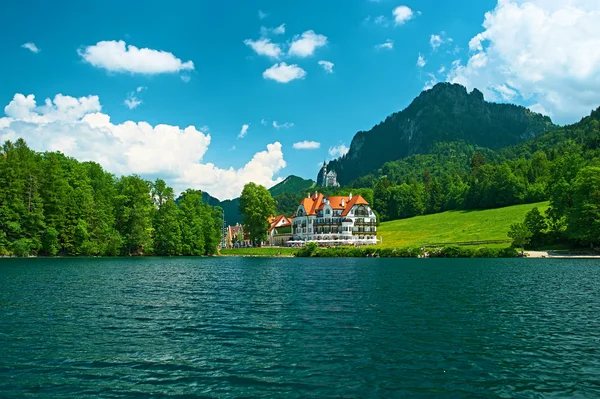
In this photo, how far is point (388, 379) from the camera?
13656 mm

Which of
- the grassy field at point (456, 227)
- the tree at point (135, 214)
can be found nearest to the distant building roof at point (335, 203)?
the grassy field at point (456, 227)

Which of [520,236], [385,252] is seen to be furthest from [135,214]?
[520,236]

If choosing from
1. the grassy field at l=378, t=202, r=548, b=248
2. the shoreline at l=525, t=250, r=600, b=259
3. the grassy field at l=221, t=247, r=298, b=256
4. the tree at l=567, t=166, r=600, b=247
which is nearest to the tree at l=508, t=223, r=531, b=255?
the shoreline at l=525, t=250, r=600, b=259

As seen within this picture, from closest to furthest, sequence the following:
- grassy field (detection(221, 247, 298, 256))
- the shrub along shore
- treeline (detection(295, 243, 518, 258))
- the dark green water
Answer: the dark green water < treeline (detection(295, 243, 518, 258)) < the shrub along shore < grassy field (detection(221, 247, 298, 256))

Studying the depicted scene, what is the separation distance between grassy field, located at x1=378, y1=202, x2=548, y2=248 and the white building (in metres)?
6.09

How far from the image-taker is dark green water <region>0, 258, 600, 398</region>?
42.8 feet

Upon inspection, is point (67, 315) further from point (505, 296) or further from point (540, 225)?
point (540, 225)

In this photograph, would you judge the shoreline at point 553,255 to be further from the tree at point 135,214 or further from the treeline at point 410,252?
the tree at point 135,214

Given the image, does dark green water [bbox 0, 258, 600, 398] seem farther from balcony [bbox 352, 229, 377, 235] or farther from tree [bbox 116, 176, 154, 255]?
balcony [bbox 352, 229, 377, 235]

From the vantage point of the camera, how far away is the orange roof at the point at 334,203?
497ft

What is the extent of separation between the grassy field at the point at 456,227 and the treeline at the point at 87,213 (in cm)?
5275

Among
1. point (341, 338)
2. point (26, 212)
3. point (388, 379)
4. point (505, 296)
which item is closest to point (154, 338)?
point (341, 338)

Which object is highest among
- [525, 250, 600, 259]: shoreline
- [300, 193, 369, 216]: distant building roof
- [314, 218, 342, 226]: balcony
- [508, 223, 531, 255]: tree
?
[300, 193, 369, 216]: distant building roof

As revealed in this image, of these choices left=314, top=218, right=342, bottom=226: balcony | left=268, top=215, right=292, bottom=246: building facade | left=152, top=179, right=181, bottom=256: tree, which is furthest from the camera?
left=268, top=215, right=292, bottom=246: building facade
